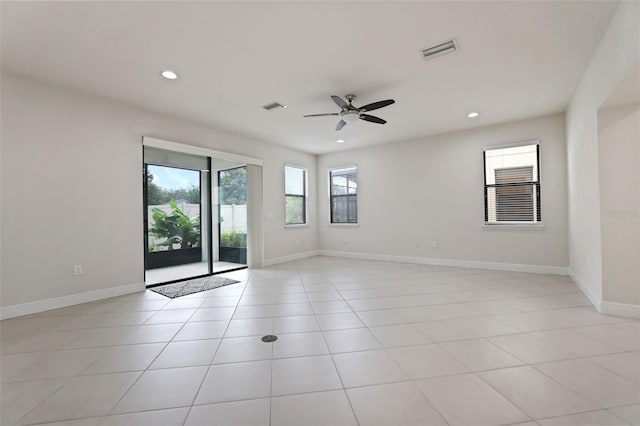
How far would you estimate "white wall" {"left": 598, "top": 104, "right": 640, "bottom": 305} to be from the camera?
2.83m

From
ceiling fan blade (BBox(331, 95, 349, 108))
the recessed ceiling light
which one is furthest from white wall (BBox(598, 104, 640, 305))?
the recessed ceiling light

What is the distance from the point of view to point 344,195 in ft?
24.0

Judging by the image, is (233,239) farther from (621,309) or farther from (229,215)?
(621,309)

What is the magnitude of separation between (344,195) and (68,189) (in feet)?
18.0

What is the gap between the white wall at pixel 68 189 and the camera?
3.15 meters

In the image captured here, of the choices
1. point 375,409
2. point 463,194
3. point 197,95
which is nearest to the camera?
point 375,409

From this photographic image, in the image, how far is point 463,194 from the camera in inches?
222

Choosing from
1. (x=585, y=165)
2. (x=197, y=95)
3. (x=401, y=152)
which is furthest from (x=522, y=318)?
(x=197, y=95)

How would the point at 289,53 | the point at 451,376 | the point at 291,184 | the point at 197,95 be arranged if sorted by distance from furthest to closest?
the point at 291,184, the point at 197,95, the point at 289,53, the point at 451,376

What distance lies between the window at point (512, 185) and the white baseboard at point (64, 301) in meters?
6.48

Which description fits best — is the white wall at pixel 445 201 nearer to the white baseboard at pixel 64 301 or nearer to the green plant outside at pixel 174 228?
the green plant outside at pixel 174 228

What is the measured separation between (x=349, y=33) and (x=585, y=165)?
3.47 meters

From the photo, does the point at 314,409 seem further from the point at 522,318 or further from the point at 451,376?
the point at 522,318

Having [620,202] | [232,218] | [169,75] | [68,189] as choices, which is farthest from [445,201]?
[68,189]
